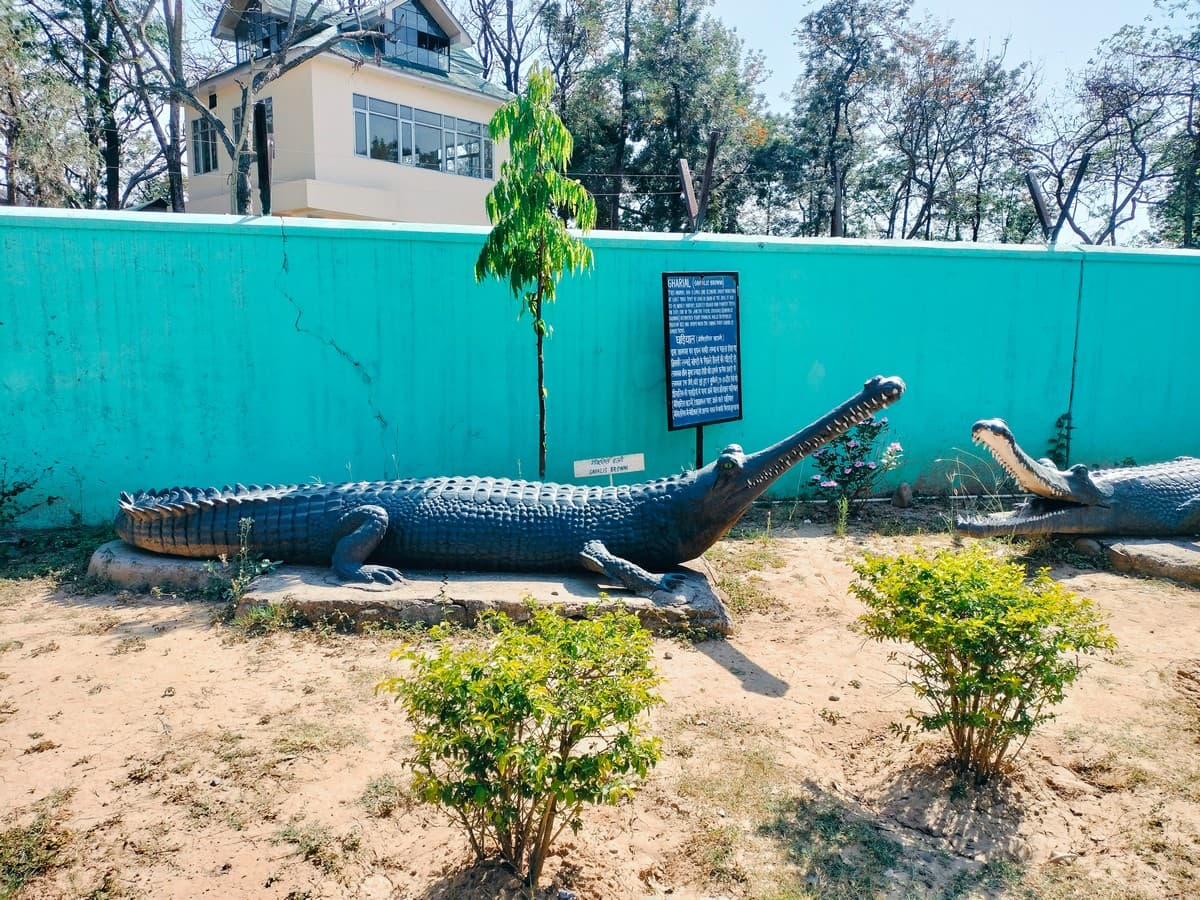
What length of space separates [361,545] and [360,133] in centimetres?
1631

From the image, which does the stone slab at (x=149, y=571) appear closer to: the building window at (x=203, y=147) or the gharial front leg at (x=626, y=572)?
the gharial front leg at (x=626, y=572)

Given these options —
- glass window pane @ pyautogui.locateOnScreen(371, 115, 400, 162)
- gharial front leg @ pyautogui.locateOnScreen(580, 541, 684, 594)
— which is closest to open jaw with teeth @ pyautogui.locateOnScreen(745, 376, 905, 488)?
gharial front leg @ pyautogui.locateOnScreen(580, 541, 684, 594)

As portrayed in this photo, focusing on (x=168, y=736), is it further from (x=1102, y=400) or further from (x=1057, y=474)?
(x=1102, y=400)

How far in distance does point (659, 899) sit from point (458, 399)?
5143 millimetres

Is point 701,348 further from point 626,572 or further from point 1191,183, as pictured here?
point 1191,183

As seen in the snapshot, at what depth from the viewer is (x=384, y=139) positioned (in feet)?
62.5

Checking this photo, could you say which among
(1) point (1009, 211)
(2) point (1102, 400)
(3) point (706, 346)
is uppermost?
(1) point (1009, 211)

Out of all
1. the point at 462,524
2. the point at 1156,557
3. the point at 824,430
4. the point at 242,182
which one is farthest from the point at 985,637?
the point at 242,182

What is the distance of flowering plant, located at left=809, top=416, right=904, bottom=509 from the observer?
295 inches

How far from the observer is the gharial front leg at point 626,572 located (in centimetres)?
483

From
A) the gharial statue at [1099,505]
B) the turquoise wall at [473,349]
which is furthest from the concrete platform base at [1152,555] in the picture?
the turquoise wall at [473,349]

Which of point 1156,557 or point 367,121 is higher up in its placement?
point 367,121

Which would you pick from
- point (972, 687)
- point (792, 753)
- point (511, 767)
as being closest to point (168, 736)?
point (511, 767)

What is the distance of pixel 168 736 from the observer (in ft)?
11.1
